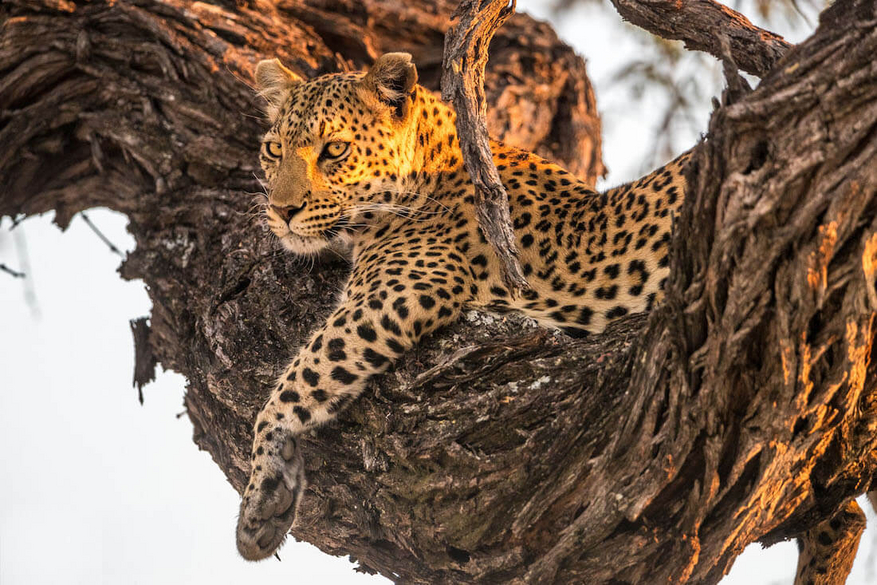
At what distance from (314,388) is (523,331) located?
3.81 ft

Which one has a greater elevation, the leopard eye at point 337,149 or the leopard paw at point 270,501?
the leopard eye at point 337,149

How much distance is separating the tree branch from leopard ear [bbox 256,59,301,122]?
272 centimetres

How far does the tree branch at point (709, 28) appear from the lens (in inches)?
174

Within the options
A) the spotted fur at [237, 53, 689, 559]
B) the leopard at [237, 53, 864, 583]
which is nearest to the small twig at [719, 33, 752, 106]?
the spotted fur at [237, 53, 689, 559]

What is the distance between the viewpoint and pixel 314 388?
5.06 meters

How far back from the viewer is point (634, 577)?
3.98 metres

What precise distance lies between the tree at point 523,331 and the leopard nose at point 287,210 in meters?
0.37

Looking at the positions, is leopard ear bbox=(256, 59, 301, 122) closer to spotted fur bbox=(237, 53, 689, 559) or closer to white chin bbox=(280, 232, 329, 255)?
spotted fur bbox=(237, 53, 689, 559)

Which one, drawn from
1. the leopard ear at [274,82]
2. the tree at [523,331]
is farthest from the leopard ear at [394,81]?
the tree at [523,331]

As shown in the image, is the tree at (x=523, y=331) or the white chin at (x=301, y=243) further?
the white chin at (x=301, y=243)

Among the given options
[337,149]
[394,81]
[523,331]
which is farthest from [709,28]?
[337,149]

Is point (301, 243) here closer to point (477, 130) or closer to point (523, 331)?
point (523, 331)

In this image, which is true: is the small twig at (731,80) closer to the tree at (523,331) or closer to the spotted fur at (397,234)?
the tree at (523,331)

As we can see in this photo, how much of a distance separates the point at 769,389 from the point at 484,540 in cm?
160
